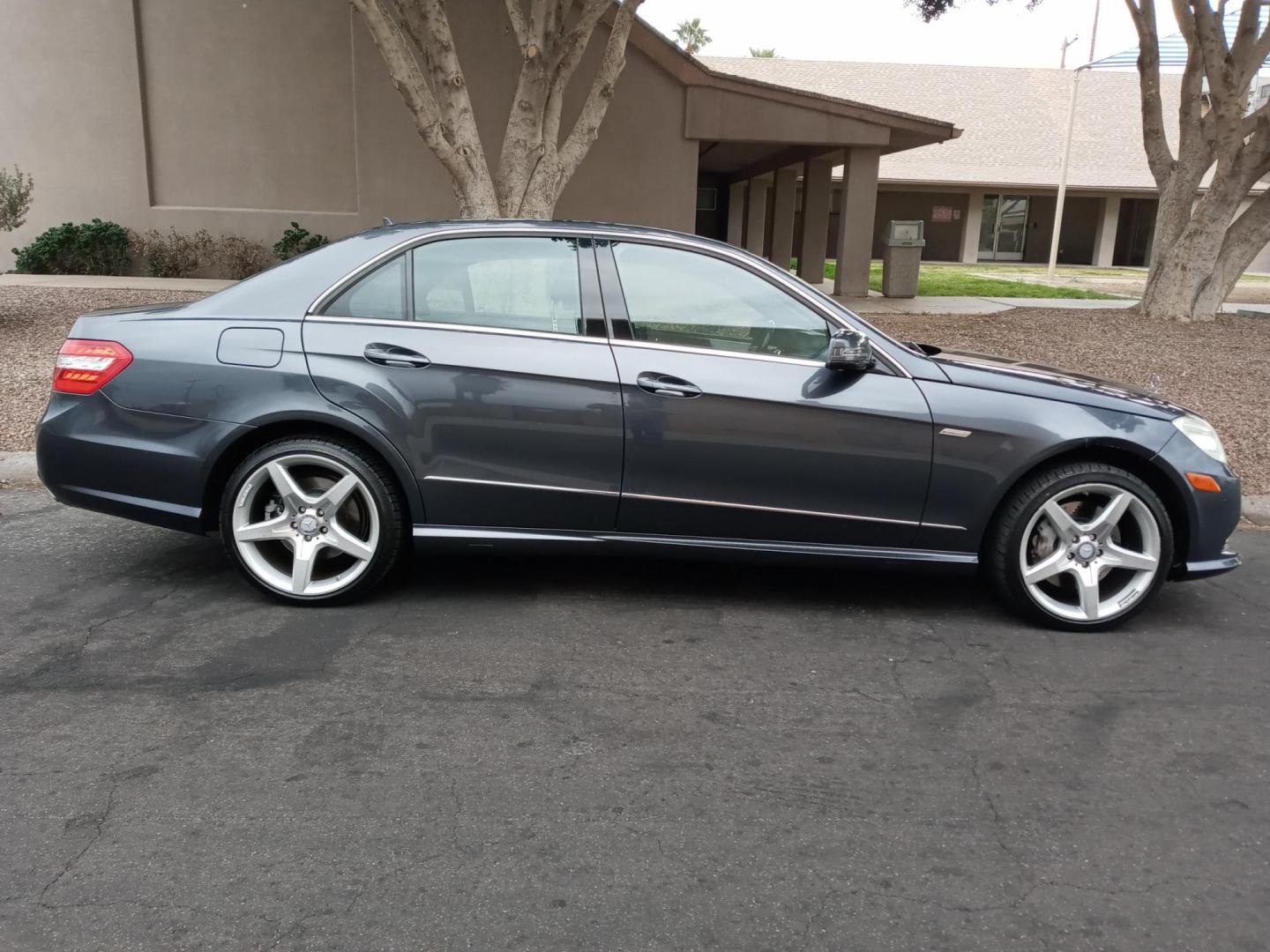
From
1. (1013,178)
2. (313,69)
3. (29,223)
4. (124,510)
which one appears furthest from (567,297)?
(1013,178)

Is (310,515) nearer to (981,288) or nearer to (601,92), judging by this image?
(601,92)

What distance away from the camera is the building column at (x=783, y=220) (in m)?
24.3

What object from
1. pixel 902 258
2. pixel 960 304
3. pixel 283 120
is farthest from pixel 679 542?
pixel 283 120

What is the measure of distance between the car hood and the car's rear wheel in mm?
2458

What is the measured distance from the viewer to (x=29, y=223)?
17.0 meters

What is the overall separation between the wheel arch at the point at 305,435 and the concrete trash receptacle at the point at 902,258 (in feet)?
49.0

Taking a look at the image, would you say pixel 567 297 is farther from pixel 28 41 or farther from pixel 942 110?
pixel 942 110

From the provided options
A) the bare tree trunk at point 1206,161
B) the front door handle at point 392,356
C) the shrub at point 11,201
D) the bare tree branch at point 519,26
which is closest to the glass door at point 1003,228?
the bare tree trunk at point 1206,161

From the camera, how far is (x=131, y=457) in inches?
169

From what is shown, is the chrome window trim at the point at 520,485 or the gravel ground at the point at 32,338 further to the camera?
the gravel ground at the point at 32,338

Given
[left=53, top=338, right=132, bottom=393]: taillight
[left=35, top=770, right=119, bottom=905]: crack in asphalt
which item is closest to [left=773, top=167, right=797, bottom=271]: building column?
[left=53, top=338, right=132, bottom=393]: taillight

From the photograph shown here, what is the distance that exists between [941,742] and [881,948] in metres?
1.07

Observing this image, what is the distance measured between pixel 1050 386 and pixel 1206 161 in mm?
11729

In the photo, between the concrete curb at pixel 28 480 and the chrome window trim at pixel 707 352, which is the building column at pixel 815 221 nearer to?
the concrete curb at pixel 28 480
